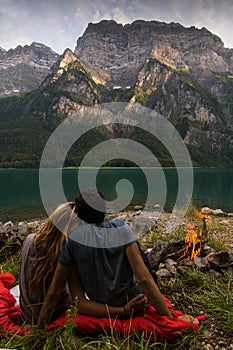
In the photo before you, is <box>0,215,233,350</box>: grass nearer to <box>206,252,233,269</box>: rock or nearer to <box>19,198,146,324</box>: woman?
<box>19,198,146,324</box>: woman

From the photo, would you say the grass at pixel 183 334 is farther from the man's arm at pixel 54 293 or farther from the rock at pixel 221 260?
the rock at pixel 221 260

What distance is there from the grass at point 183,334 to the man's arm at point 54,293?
138 mm

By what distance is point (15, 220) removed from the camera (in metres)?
21.1

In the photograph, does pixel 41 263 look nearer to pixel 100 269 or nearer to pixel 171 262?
pixel 100 269

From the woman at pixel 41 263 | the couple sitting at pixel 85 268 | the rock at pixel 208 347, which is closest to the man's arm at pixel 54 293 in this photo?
the couple sitting at pixel 85 268

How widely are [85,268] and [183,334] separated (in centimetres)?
144

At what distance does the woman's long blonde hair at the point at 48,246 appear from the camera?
329 centimetres

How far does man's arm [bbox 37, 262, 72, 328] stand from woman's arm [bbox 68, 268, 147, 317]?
204 mm

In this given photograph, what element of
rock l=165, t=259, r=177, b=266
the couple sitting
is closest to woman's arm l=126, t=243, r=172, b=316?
the couple sitting

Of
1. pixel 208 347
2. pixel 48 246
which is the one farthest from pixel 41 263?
pixel 208 347

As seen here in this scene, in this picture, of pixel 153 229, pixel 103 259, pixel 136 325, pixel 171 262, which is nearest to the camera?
pixel 103 259

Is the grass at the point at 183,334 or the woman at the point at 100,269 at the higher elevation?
the woman at the point at 100,269

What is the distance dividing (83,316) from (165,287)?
6.73 ft

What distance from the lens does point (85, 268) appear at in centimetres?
338
